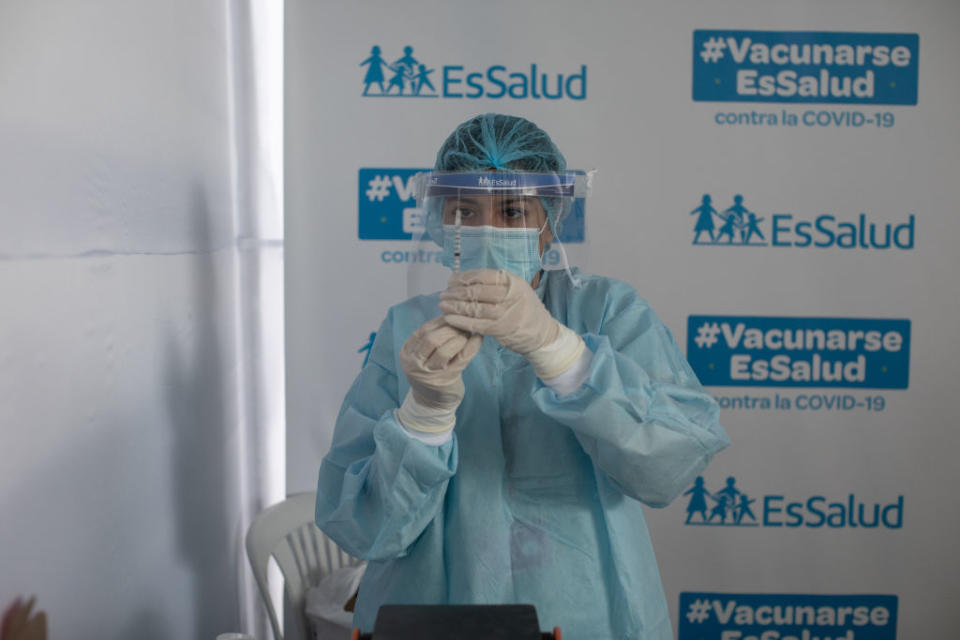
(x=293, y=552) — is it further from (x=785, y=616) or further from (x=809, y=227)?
(x=809, y=227)

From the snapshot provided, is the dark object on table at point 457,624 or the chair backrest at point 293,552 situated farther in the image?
the chair backrest at point 293,552

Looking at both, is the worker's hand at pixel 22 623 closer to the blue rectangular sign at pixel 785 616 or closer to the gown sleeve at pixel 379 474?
the gown sleeve at pixel 379 474

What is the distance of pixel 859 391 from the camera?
6.89 feet

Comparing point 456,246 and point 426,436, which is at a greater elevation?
point 456,246

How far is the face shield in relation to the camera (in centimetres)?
92

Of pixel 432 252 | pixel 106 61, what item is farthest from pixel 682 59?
pixel 106 61

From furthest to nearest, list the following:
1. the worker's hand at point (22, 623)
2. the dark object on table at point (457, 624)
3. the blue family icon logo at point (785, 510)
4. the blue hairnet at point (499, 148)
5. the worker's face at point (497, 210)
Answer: the blue family icon logo at point (785, 510)
the blue hairnet at point (499, 148)
the worker's face at point (497, 210)
the worker's hand at point (22, 623)
the dark object on table at point (457, 624)

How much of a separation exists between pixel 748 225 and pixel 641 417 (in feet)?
4.51

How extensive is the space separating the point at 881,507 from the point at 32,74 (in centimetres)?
236

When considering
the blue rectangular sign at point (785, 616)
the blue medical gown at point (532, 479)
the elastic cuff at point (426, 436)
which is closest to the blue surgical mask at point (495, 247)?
the blue medical gown at point (532, 479)

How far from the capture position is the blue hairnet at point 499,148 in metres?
1.06

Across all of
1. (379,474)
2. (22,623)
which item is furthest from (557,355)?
(22,623)

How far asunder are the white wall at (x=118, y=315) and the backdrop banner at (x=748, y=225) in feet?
1.08

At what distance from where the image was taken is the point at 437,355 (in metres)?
0.85
